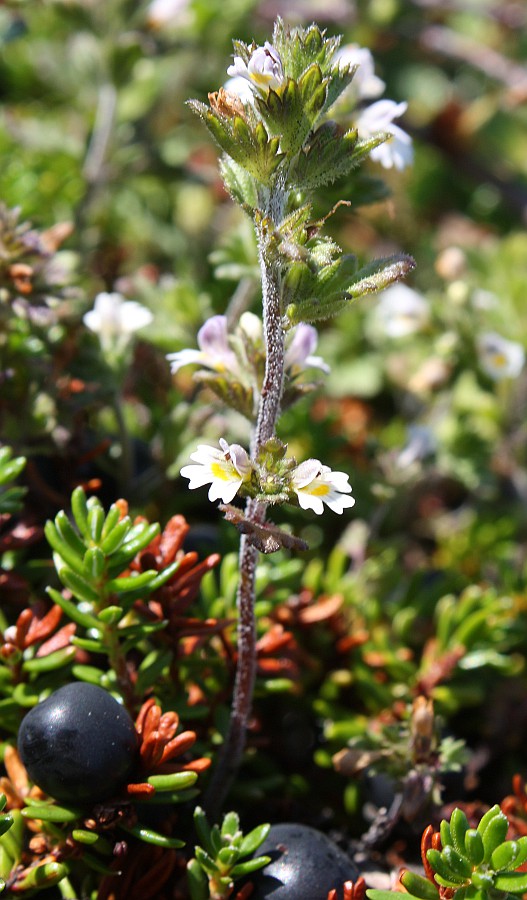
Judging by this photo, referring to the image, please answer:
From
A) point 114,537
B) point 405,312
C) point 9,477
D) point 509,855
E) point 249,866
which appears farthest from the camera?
point 405,312

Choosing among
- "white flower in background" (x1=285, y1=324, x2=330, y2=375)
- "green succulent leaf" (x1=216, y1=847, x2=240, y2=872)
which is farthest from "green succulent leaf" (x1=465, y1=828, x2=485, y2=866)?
"white flower in background" (x1=285, y1=324, x2=330, y2=375)

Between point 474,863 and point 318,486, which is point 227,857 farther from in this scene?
point 318,486

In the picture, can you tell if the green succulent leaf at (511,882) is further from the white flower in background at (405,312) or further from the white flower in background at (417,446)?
the white flower in background at (405,312)

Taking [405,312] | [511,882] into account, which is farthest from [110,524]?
[405,312]

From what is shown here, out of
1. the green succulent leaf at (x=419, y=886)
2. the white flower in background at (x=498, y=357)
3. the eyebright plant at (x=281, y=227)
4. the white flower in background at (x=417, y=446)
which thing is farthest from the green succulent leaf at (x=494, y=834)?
the white flower in background at (x=498, y=357)

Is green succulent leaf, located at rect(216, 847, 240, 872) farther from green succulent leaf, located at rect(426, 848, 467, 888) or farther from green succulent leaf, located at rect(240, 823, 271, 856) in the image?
green succulent leaf, located at rect(426, 848, 467, 888)

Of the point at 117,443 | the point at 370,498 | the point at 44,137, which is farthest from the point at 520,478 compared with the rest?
the point at 44,137
